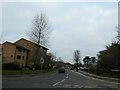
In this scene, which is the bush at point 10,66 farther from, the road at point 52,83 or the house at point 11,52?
the road at point 52,83

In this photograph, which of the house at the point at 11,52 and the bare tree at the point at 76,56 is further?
the bare tree at the point at 76,56

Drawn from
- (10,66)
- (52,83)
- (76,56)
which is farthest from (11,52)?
(52,83)

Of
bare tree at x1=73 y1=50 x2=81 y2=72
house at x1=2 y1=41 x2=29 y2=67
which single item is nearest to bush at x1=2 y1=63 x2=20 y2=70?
house at x1=2 y1=41 x2=29 y2=67

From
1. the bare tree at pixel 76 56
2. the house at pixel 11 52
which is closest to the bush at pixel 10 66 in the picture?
the house at pixel 11 52

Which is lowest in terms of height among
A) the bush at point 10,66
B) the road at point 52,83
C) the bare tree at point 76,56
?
the road at point 52,83

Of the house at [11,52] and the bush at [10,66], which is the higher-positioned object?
the house at [11,52]

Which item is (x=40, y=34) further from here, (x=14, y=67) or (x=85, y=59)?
(x=85, y=59)

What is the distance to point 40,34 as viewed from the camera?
221ft

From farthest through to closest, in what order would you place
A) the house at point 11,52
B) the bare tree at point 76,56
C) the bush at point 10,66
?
the bare tree at point 76,56 → the house at point 11,52 → the bush at point 10,66

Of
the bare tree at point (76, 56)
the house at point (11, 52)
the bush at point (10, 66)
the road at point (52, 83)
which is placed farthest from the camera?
the bare tree at point (76, 56)

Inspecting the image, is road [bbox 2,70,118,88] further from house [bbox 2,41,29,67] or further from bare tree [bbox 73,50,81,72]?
bare tree [bbox 73,50,81,72]

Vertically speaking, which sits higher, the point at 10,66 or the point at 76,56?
the point at 76,56

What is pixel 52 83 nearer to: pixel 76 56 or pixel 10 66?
pixel 10 66

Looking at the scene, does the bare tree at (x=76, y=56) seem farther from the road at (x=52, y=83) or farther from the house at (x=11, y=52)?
the road at (x=52, y=83)
